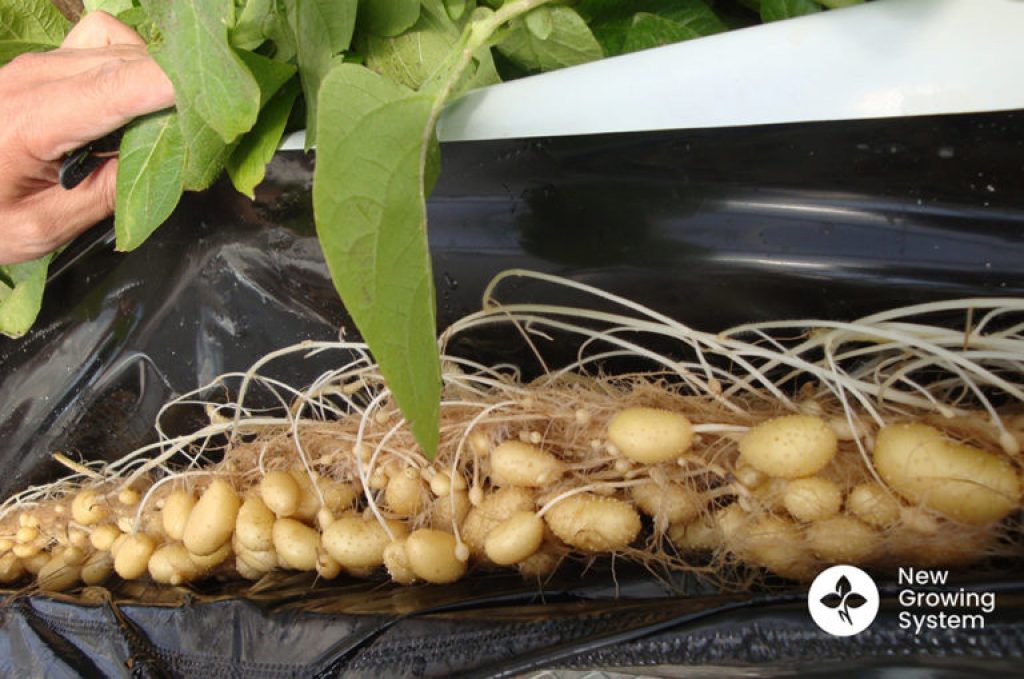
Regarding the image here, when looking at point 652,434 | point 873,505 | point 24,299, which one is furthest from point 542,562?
point 24,299

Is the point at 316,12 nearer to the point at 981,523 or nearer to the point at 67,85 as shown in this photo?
the point at 67,85

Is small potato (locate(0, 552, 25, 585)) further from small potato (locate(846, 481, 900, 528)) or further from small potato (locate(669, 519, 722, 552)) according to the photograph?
small potato (locate(846, 481, 900, 528))

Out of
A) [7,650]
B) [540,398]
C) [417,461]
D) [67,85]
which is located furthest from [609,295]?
[7,650]

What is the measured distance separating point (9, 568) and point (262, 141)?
0.66 m

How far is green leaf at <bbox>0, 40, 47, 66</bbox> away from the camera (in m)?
0.85

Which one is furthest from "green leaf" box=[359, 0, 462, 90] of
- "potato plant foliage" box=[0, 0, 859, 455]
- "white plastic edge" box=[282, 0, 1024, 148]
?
"white plastic edge" box=[282, 0, 1024, 148]

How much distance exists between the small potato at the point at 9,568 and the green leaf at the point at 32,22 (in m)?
0.61

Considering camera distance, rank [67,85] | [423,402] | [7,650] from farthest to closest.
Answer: [7,650] < [67,85] < [423,402]

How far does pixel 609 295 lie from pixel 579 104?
0.48 ft

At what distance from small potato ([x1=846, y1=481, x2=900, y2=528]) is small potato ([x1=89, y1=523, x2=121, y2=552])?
30.8 inches

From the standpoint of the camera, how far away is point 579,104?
534mm

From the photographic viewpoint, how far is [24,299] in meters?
0.90

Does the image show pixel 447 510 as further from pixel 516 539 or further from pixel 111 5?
pixel 111 5

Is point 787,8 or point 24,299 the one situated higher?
point 787,8
